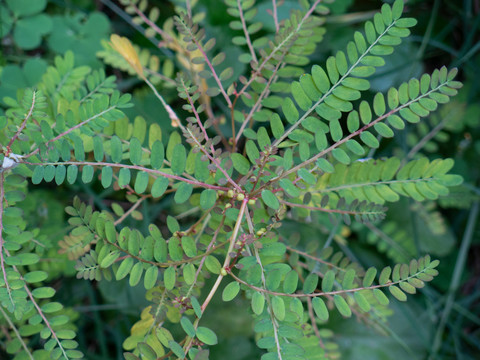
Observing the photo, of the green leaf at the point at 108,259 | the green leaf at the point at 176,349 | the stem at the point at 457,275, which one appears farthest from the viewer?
the stem at the point at 457,275

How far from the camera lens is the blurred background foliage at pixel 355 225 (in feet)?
4.24

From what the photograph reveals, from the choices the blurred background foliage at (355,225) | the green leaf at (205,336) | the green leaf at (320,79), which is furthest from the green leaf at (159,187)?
the blurred background foliage at (355,225)

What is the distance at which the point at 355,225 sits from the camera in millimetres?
1416

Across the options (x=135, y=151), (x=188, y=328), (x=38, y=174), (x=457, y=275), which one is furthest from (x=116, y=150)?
(x=457, y=275)

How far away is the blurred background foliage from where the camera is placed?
1.29 metres

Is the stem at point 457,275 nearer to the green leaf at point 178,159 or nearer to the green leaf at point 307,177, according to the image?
the green leaf at point 307,177

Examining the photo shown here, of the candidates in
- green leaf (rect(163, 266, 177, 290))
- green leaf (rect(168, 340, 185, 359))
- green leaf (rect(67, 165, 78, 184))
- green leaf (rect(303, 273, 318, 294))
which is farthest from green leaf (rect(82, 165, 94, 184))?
green leaf (rect(303, 273, 318, 294))

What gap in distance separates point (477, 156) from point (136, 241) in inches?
52.3

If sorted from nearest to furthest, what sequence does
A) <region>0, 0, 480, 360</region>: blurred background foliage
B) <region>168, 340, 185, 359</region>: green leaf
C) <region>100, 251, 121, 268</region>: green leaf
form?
1. <region>168, 340, 185, 359</region>: green leaf
2. <region>100, 251, 121, 268</region>: green leaf
3. <region>0, 0, 480, 360</region>: blurred background foliage

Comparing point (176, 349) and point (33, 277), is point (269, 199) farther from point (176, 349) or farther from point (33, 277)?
point (33, 277)

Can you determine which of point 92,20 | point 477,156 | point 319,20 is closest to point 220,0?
point 92,20

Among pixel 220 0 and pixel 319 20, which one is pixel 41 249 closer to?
pixel 319 20

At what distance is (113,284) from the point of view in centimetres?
130

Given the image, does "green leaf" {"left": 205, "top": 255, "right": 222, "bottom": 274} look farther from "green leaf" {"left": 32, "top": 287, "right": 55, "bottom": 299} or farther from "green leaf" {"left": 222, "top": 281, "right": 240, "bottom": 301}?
"green leaf" {"left": 32, "top": 287, "right": 55, "bottom": 299}
